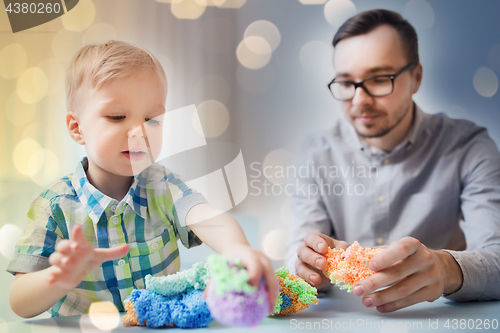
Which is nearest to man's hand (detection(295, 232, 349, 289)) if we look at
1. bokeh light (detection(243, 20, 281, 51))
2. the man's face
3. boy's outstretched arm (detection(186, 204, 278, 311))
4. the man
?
boy's outstretched arm (detection(186, 204, 278, 311))

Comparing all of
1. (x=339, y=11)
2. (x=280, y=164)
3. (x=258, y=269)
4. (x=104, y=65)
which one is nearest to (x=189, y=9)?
(x=339, y=11)

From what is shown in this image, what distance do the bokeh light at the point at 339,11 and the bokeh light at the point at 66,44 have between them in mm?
730

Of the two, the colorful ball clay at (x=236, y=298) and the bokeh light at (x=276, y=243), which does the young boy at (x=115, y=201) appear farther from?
the bokeh light at (x=276, y=243)

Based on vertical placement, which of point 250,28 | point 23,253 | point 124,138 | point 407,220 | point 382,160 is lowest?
point 407,220

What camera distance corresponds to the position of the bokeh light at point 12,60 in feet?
2.26

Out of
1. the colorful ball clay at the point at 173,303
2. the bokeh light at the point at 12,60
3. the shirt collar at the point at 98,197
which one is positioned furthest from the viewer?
the bokeh light at the point at 12,60

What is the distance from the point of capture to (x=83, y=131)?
0.50 m

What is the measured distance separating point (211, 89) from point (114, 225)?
0.68m

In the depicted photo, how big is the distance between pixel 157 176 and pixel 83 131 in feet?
0.44

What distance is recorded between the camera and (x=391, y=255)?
438mm

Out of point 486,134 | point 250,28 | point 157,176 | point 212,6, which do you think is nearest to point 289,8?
point 250,28

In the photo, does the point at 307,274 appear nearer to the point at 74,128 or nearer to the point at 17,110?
the point at 74,128

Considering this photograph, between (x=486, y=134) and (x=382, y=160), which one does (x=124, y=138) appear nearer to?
(x=382, y=160)

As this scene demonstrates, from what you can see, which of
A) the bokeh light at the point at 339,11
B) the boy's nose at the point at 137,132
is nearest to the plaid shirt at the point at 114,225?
the boy's nose at the point at 137,132
